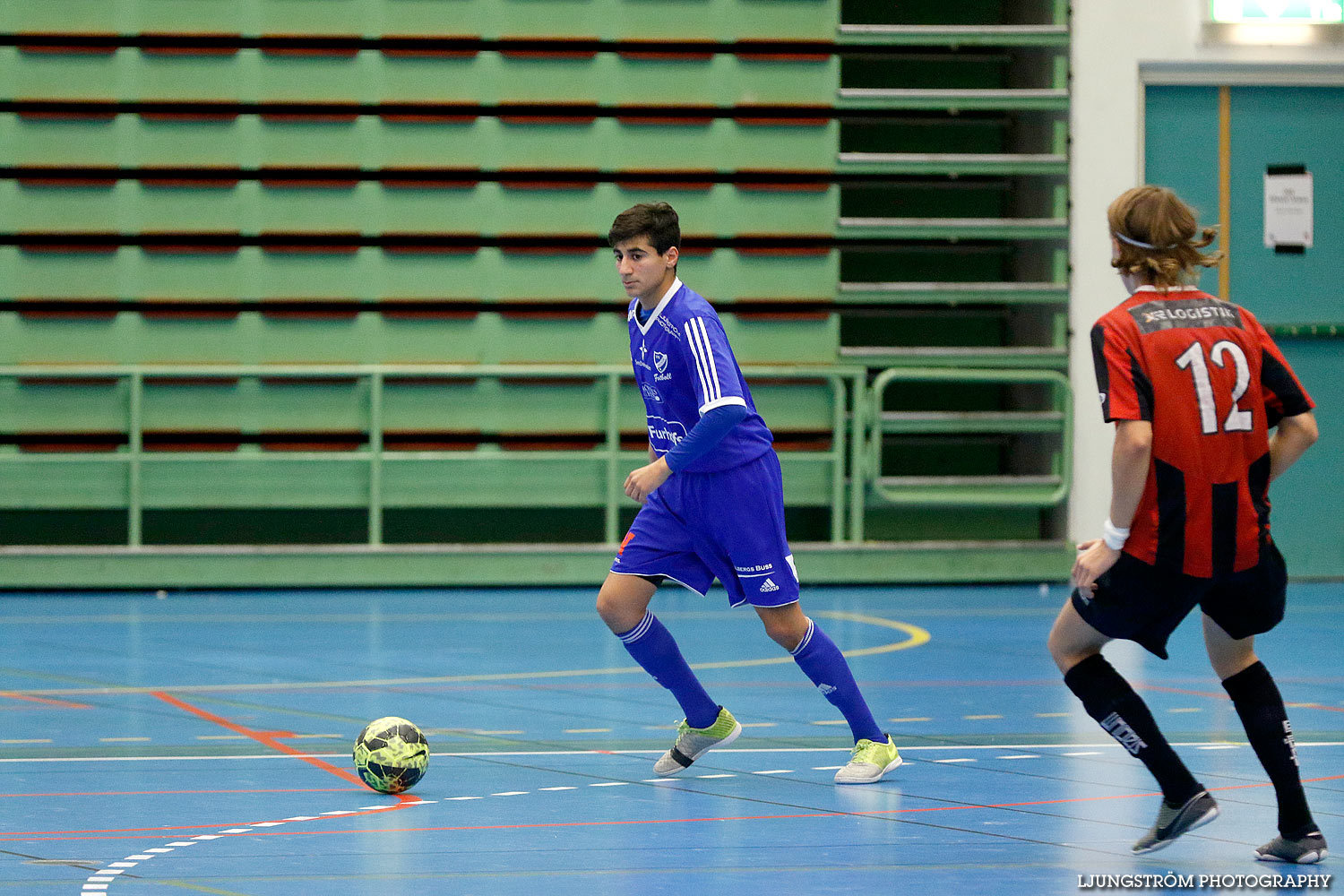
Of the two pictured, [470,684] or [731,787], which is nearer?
[731,787]

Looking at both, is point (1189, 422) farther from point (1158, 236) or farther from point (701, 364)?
point (701, 364)

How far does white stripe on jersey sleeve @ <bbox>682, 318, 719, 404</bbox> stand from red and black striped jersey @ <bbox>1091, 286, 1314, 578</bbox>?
1507 millimetres

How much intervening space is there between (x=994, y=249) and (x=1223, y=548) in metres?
9.63

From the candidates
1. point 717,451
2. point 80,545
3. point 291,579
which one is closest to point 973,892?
point 717,451

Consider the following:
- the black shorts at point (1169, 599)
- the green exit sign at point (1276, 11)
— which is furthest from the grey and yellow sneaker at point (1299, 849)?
the green exit sign at point (1276, 11)

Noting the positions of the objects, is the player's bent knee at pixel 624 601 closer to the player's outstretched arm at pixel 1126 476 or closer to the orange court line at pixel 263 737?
the orange court line at pixel 263 737

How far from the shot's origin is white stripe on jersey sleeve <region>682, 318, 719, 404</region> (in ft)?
18.7

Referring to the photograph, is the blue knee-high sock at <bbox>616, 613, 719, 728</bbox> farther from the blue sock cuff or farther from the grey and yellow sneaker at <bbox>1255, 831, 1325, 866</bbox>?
the grey and yellow sneaker at <bbox>1255, 831, 1325, 866</bbox>

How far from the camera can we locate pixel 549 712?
7438 mm

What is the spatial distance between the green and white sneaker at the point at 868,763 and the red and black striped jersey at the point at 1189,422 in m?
1.62

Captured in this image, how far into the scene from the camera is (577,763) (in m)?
6.22

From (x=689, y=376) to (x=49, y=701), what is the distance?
136 inches

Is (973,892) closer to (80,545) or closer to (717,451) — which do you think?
(717,451)

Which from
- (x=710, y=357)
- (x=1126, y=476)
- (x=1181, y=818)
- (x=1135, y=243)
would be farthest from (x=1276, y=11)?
(x=1181, y=818)
